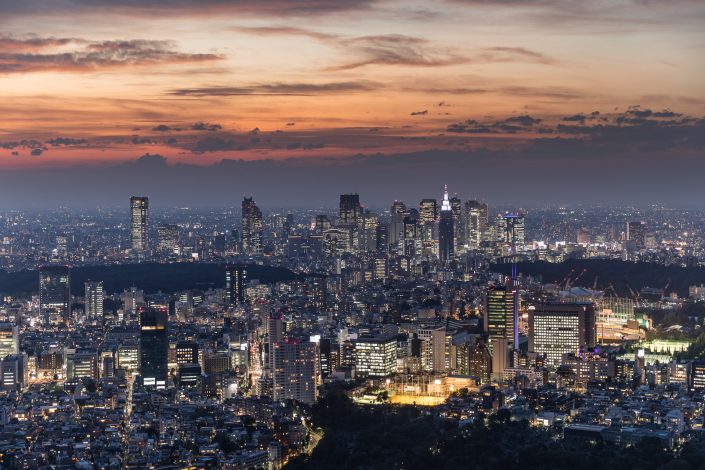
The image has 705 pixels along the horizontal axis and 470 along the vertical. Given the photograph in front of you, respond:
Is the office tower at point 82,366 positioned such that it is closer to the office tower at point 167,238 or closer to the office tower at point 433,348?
the office tower at point 433,348

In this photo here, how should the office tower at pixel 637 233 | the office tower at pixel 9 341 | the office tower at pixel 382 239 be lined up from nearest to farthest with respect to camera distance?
the office tower at pixel 9 341
the office tower at pixel 637 233
the office tower at pixel 382 239

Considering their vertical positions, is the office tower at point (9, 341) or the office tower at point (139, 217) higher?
the office tower at point (139, 217)

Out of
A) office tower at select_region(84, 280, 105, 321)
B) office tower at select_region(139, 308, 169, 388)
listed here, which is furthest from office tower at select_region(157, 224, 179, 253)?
office tower at select_region(139, 308, 169, 388)

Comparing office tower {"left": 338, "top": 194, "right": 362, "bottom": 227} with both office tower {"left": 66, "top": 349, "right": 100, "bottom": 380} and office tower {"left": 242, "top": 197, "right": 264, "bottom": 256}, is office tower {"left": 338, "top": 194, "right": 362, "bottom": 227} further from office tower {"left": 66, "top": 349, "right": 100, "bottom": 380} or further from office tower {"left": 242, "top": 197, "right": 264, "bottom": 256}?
office tower {"left": 66, "top": 349, "right": 100, "bottom": 380}

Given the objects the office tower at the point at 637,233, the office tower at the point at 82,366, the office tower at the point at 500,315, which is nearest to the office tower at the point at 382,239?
the office tower at the point at 637,233

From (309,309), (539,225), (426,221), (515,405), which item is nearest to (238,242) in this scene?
(426,221)
